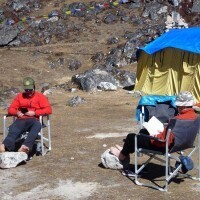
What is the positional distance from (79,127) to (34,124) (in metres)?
3.21

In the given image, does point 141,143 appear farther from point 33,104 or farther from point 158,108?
point 158,108

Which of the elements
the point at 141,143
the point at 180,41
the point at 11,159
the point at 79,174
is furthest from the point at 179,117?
the point at 180,41

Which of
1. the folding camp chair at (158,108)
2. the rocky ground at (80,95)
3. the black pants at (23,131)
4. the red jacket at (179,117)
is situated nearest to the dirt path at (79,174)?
the rocky ground at (80,95)

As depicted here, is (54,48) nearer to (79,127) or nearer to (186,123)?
(79,127)

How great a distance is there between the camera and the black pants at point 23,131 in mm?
7988

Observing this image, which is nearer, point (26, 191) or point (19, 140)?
point (26, 191)

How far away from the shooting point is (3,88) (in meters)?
18.9

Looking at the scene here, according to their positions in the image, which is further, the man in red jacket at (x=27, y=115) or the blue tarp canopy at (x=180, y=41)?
the blue tarp canopy at (x=180, y=41)

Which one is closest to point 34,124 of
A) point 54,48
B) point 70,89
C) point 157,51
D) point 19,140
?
point 19,140

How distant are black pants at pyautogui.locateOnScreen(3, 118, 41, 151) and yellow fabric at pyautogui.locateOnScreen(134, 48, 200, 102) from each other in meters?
7.88

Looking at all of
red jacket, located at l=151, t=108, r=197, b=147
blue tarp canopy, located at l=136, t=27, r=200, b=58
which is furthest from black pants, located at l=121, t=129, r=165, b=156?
blue tarp canopy, located at l=136, t=27, r=200, b=58

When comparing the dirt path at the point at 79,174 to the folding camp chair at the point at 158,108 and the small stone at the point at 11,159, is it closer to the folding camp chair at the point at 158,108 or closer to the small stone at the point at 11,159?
the small stone at the point at 11,159

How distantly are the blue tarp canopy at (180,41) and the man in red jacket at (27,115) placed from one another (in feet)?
26.1

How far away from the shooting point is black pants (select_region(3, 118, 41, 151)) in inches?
314
